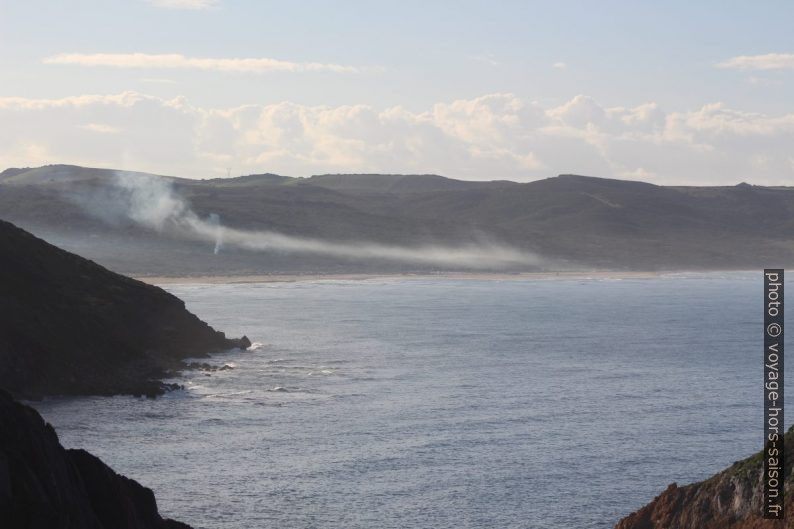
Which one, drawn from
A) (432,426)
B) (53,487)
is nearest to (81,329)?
(432,426)

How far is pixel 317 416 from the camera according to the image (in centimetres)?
5784

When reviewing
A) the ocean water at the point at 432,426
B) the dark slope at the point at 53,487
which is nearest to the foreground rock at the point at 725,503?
the ocean water at the point at 432,426

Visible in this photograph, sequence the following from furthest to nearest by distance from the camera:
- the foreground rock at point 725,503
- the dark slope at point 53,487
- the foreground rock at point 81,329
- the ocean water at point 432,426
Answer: the foreground rock at point 81,329 → the ocean water at point 432,426 → the foreground rock at point 725,503 → the dark slope at point 53,487

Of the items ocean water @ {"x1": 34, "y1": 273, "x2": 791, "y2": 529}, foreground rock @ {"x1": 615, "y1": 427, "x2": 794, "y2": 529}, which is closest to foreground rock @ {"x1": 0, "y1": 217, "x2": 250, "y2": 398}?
ocean water @ {"x1": 34, "y1": 273, "x2": 791, "y2": 529}

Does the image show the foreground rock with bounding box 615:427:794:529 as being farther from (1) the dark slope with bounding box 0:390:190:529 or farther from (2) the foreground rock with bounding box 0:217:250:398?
(2) the foreground rock with bounding box 0:217:250:398

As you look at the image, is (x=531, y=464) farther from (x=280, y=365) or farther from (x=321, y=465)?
(x=280, y=365)

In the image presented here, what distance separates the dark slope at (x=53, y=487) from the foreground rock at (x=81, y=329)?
3143 cm

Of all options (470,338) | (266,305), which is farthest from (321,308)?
(470,338)

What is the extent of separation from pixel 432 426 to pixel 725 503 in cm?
2612

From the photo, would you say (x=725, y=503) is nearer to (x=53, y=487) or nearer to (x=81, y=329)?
(x=53, y=487)

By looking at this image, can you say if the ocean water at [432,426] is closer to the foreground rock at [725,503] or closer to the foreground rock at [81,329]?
the foreground rock at [81,329]

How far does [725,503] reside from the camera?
30641 millimetres

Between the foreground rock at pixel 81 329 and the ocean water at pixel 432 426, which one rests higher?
the foreground rock at pixel 81 329

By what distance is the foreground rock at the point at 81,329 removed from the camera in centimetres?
6316
